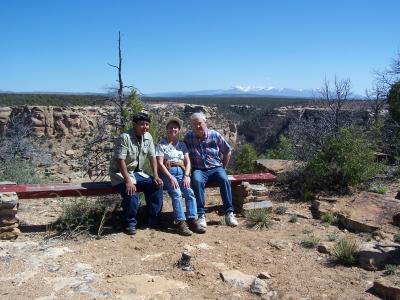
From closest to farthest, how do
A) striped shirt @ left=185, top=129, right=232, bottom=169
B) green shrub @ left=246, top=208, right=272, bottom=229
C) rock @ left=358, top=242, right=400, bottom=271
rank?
rock @ left=358, top=242, right=400, bottom=271, green shrub @ left=246, top=208, right=272, bottom=229, striped shirt @ left=185, top=129, right=232, bottom=169

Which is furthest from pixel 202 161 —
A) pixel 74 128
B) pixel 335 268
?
pixel 74 128

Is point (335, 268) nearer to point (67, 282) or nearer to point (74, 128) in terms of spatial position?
point (67, 282)

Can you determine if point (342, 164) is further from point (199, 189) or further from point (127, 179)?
point (127, 179)

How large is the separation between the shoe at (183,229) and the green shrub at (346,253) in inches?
65.8

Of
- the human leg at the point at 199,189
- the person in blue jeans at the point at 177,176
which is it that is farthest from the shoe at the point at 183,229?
the human leg at the point at 199,189

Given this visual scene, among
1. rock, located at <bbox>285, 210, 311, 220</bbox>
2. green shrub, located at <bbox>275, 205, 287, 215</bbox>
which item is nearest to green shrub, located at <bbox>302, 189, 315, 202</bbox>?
rock, located at <bbox>285, 210, 311, 220</bbox>

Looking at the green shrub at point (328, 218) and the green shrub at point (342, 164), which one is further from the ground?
the green shrub at point (342, 164)

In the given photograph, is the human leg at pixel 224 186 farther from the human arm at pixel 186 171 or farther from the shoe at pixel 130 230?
the shoe at pixel 130 230

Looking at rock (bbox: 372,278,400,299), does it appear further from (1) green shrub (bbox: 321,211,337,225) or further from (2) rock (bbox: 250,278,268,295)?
(1) green shrub (bbox: 321,211,337,225)

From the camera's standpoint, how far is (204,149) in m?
5.85

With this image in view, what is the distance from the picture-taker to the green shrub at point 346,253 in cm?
427

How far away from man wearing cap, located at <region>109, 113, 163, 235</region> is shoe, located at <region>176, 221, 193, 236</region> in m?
0.35

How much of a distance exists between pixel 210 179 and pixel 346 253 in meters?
2.09

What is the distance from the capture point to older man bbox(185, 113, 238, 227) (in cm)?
557
